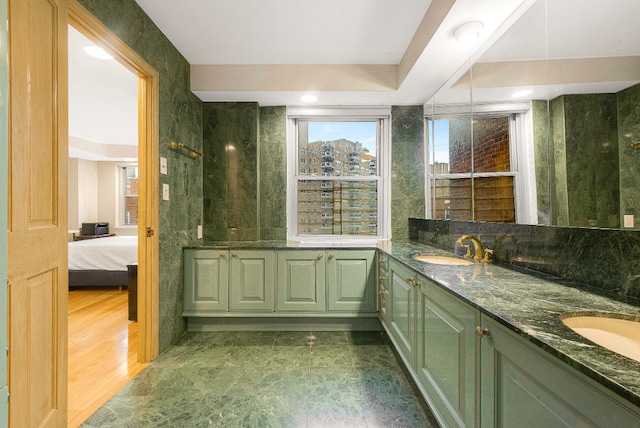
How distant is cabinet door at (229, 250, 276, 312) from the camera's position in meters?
2.72

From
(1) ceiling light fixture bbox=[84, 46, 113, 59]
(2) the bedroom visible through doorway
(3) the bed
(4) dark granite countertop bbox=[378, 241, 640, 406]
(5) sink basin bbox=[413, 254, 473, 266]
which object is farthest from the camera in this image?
(3) the bed

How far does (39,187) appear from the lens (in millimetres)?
1322

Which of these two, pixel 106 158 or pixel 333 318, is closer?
pixel 333 318

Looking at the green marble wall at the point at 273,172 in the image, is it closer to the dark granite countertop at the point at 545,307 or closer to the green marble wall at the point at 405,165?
the green marble wall at the point at 405,165

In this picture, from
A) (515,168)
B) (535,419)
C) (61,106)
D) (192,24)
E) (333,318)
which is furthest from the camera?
(333,318)

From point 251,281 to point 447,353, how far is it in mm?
1845

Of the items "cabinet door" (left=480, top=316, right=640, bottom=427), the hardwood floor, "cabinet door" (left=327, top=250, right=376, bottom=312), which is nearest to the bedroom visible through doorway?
the hardwood floor

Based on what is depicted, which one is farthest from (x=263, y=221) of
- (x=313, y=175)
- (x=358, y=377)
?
(x=358, y=377)

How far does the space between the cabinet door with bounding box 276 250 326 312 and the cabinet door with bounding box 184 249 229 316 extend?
0.51m

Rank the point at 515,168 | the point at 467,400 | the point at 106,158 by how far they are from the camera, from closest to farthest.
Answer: the point at 467,400 → the point at 515,168 → the point at 106,158

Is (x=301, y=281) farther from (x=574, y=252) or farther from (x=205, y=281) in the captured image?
(x=574, y=252)

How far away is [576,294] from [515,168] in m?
0.86

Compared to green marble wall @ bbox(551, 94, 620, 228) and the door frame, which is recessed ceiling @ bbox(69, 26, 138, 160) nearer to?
the door frame

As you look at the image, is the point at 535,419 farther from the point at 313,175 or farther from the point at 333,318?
the point at 313,175
